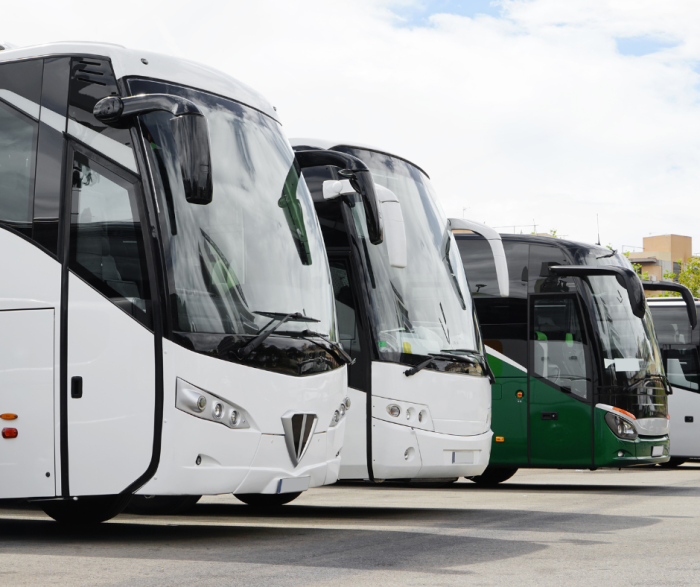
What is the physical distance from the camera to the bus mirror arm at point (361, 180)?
8.92m

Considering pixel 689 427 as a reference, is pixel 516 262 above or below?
above

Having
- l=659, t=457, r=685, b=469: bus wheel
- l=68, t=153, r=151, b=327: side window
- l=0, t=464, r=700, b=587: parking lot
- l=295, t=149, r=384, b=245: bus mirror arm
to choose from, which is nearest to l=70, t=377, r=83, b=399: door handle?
l=68, t=153, r=151, b=327: side window

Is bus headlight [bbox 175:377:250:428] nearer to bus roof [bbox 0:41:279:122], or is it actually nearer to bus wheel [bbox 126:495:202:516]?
bus roof [bbox 0:41:279:122]

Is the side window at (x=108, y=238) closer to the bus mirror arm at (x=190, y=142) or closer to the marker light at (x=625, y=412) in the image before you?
the bus mirror arm at (x=190, y=142)

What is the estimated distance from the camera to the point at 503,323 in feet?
50.4

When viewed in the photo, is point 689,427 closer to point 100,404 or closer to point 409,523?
point 409,523

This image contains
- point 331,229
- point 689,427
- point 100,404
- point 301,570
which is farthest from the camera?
point 689,427

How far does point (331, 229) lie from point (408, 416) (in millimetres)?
1985

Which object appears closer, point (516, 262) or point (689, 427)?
point (516, 262)

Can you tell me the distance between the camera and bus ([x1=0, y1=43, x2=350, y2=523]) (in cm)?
721

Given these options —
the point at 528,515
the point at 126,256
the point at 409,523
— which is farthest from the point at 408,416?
the point at 126,256

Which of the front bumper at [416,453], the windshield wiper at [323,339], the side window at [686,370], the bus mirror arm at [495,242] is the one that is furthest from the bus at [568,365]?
the windshield wiper at [323,339]

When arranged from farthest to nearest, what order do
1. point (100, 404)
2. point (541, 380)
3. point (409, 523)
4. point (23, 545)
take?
point (541, 380)
point (409, 523)
point (23, 545)
point (100, 404)

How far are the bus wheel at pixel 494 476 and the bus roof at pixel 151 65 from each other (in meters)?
9.44
